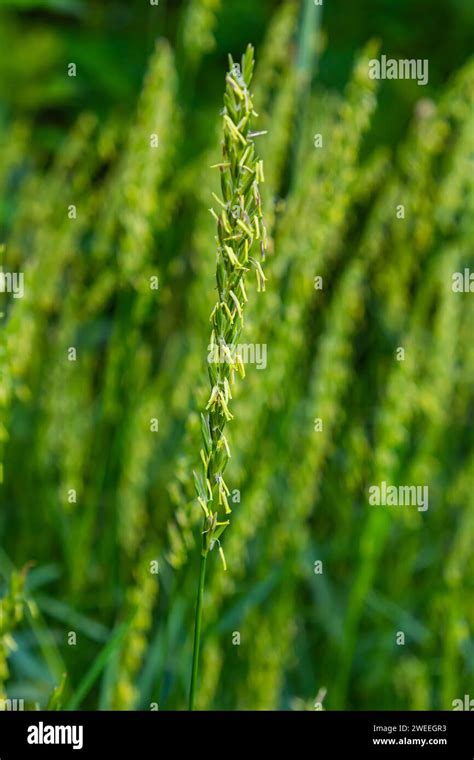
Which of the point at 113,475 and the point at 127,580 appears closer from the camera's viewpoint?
the point at 113,475

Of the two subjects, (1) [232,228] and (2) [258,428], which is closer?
(1) [232,228]

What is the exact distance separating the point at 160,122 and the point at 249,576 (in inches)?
31.8

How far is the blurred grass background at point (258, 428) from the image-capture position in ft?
4.35

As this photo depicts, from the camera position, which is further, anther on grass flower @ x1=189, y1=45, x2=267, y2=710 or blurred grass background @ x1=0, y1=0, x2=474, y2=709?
blurred grass background @ x1=0, y1=0, x2=474, y2=709

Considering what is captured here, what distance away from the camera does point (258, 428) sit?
1501 mm

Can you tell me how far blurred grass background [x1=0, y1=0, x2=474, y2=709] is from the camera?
4.35 ft

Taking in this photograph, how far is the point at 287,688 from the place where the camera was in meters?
1.72

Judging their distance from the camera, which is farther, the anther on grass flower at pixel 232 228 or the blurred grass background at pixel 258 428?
the blurred grass background at pixel 258 428
